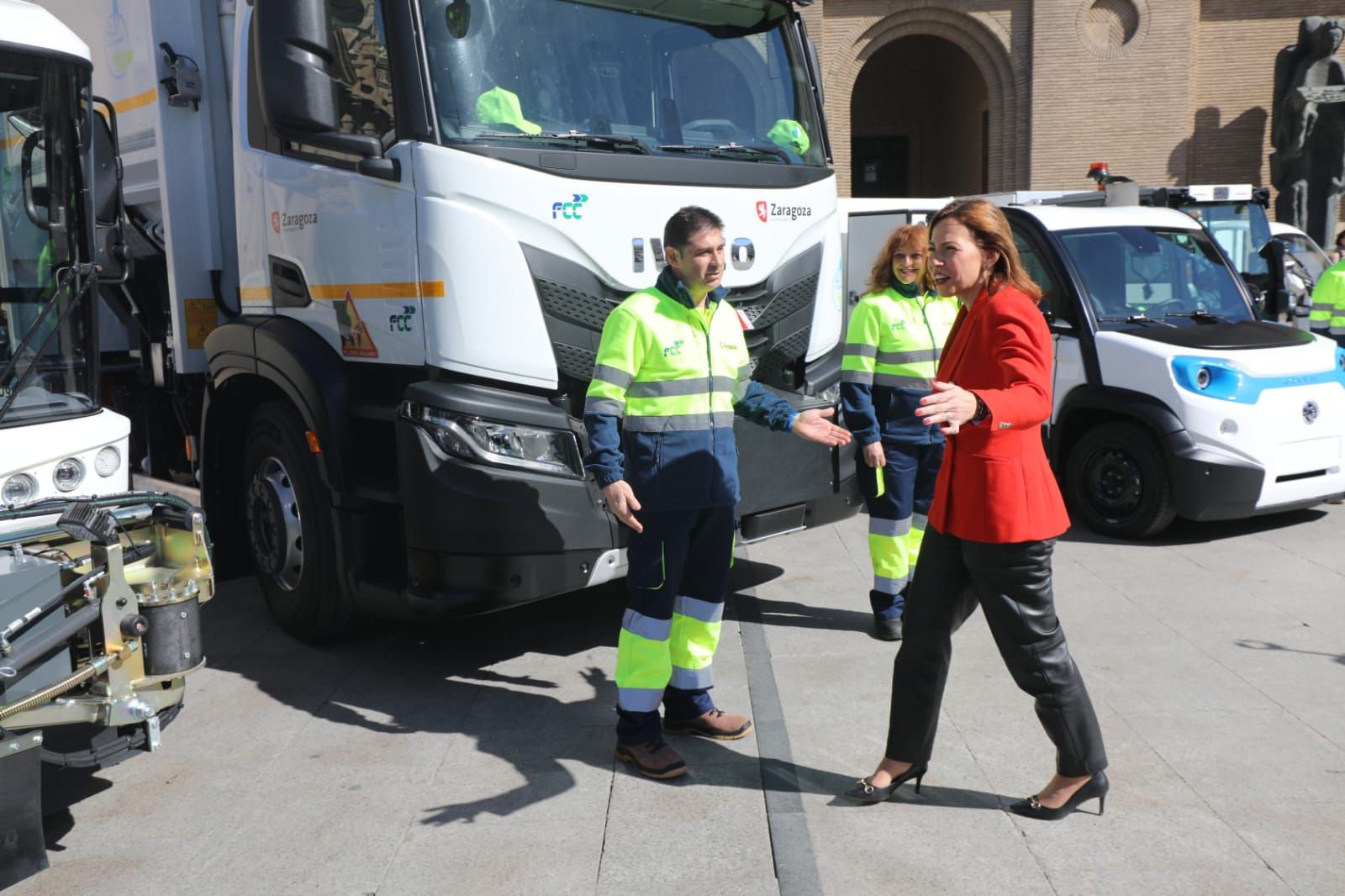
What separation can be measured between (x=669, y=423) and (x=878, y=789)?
1381 mm

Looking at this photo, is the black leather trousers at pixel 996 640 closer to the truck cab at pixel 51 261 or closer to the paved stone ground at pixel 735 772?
the paved stone ground at pixel 735 772

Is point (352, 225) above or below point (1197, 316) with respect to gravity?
above

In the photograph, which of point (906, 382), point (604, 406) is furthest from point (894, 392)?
point (604, 406)

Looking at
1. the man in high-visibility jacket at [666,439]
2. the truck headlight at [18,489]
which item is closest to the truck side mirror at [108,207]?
the truck headlight at [18,489]

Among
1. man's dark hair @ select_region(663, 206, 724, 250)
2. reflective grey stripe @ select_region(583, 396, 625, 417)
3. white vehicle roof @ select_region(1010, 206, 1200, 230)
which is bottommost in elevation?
reflective grey stripe @ select_region(583, 396, 625, 417)

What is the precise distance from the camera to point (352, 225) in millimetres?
4980

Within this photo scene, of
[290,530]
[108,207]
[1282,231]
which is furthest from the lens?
[1282,231]

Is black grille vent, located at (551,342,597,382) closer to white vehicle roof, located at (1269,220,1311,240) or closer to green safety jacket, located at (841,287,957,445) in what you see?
green safety jacket, located at (841,287,957,445)

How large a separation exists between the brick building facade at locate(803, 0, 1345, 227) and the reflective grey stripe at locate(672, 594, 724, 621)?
56.2 feet

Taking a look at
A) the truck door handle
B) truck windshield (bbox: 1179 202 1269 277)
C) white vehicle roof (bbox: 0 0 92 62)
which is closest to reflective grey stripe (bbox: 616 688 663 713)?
the truck door handle

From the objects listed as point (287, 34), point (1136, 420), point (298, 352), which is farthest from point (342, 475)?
point (1136, 420)

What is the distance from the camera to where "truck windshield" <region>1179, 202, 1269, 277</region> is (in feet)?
40.7

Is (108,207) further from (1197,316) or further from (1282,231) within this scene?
(1282,231)

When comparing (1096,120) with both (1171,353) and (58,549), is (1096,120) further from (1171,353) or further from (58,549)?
(58,549)
